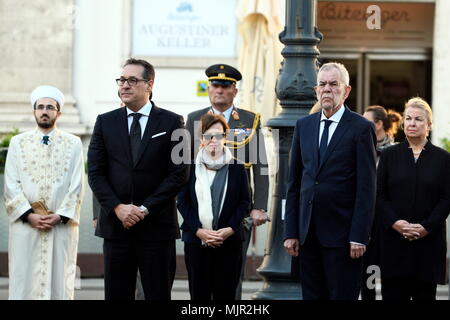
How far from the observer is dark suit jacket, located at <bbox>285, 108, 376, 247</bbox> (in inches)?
306

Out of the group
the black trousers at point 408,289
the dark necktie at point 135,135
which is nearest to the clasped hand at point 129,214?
the dark necktie at point 135,135

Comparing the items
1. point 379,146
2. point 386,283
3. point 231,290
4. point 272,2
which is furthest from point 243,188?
point 272,2

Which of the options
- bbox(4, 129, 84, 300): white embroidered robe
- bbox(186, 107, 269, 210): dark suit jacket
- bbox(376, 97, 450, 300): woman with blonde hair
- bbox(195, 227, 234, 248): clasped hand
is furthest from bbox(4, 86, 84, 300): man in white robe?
bbox(376, 97, 450, 300): woman with blonde hair

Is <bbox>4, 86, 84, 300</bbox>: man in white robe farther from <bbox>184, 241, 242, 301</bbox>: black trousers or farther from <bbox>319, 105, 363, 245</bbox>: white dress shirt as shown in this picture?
<bbox>319, 105, 363, 245</bbox>: white dress shirt

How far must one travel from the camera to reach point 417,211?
8789mm

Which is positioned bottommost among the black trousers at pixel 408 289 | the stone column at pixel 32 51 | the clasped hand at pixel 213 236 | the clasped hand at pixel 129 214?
the black trousers at pixel 408 289

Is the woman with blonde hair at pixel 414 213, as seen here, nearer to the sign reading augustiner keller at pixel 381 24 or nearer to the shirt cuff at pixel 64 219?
the shirt cuff at pixel 64 219

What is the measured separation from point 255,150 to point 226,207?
1039mm

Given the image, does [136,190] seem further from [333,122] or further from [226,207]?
[333,122]

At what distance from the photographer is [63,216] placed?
912 cm

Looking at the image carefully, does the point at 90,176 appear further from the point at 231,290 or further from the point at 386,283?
the point at 386,283

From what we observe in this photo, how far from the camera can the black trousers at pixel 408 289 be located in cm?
880

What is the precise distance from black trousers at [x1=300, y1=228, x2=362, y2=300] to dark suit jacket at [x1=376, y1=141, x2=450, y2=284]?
98 centimetres
